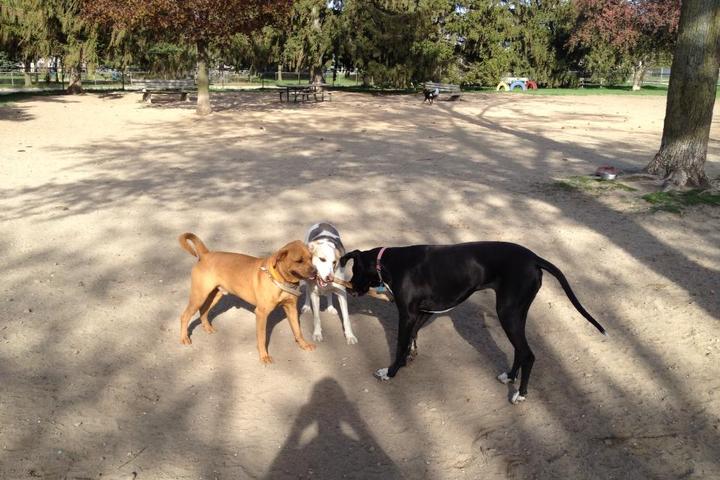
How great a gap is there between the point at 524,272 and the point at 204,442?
2243mm

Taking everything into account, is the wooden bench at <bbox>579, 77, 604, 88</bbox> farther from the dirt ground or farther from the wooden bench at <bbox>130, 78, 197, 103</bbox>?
the dirt ground

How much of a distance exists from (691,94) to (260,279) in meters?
8.23

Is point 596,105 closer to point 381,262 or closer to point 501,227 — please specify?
point 501,227

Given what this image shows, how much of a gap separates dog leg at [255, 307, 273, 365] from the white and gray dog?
0.47 metres

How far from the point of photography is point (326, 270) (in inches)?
165

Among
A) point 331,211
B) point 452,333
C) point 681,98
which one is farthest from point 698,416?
point 681,98

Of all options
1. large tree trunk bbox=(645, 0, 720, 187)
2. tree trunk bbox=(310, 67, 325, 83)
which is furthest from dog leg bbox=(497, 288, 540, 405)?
tree trunk bbox=(310, 67, 325, 83)

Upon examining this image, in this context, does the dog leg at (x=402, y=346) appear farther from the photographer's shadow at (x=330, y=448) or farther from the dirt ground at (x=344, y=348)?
the photographer's shadow at (x=330, y=448)

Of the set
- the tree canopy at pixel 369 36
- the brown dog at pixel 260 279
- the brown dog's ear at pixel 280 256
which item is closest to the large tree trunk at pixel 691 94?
the brown dog at pixel 260 279

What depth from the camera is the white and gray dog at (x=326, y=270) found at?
4191 millimetres

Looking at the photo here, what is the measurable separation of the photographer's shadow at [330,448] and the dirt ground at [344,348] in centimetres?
1

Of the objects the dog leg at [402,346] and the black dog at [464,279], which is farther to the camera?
the dog leg at [402,346]

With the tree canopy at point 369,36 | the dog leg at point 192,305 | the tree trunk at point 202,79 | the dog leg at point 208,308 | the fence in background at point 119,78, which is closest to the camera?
the dog leg at point 192,305

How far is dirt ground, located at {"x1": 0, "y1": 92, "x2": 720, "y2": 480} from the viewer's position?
3.49 metres
